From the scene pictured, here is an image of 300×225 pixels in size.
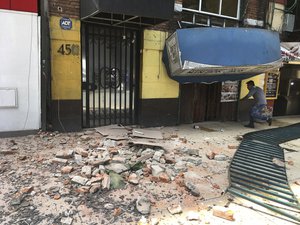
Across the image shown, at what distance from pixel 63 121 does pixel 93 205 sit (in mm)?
3611

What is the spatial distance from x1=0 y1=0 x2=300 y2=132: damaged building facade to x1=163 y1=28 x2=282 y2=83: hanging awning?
0.02 metres

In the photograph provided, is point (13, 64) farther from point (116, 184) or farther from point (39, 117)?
point (116, 184)

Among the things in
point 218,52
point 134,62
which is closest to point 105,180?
point 134,62

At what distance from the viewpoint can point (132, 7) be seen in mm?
5762

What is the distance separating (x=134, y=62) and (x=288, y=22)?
6.32 meters

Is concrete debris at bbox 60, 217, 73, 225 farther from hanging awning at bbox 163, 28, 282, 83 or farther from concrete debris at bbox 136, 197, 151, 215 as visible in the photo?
hanging awning at bbox 163, 28, 282, 83

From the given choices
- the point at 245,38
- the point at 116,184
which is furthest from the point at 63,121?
the point at 245,38

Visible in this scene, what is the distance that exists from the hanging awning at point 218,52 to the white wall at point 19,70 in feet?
10.7

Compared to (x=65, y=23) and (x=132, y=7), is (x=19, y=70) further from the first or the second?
(x=132, y=7)

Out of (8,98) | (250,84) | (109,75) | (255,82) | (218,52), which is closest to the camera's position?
(8,98)

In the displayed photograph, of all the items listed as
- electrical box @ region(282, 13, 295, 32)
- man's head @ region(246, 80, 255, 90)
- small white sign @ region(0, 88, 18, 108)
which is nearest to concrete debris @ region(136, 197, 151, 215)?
small white sign @ region(0, 88, 18, 108)

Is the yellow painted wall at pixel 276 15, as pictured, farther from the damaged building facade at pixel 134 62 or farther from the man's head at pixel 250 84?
the man's head at pixel 250 84

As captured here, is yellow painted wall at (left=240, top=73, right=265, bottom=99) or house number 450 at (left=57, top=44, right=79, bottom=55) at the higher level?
house number 450 at (left=57, top=44, right=79, bottom=55)

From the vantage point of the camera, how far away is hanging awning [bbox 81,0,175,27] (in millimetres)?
5570
